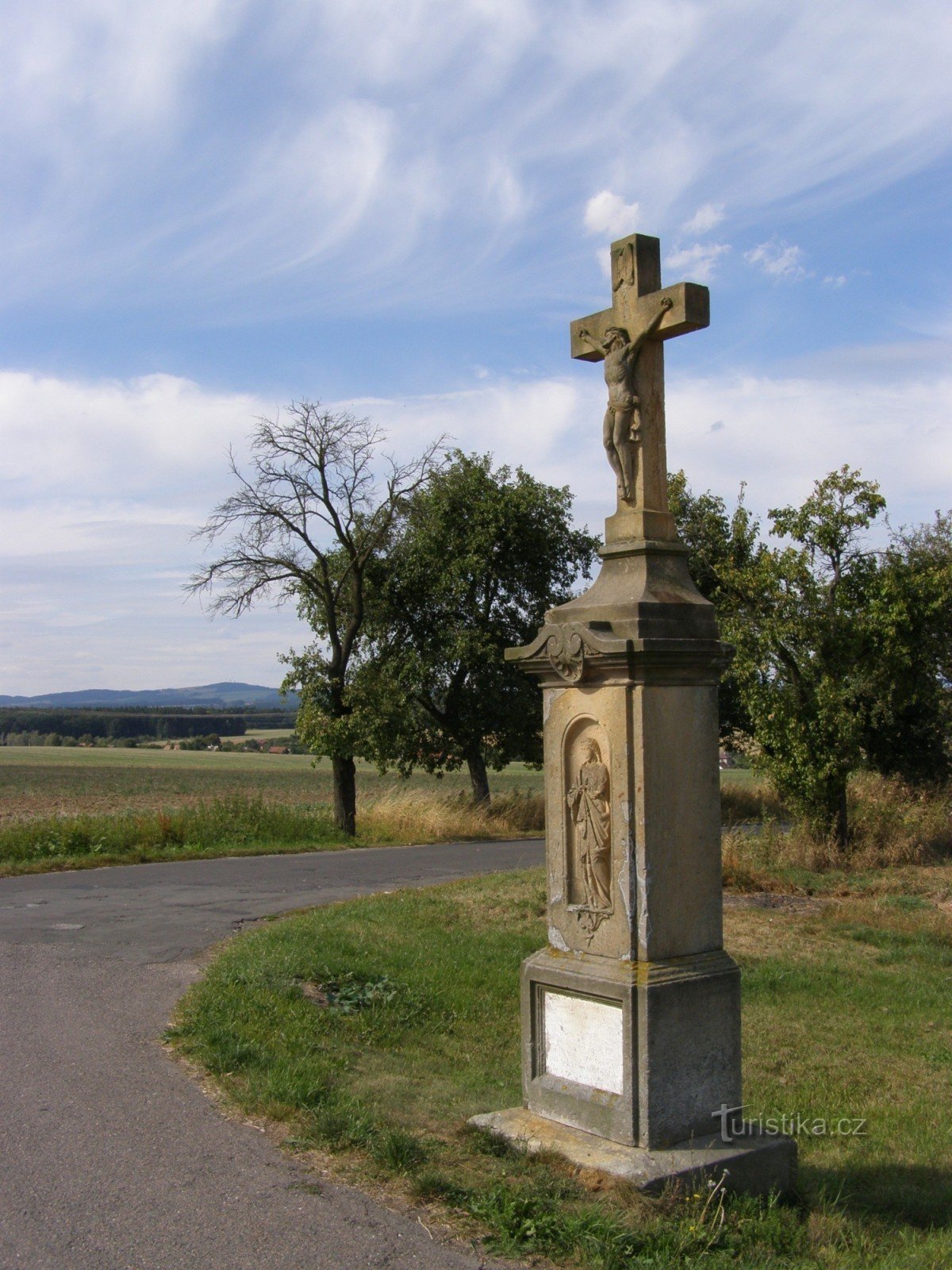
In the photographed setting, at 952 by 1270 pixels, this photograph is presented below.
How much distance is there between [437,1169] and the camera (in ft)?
15.4

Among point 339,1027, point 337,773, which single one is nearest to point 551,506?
point 337,773

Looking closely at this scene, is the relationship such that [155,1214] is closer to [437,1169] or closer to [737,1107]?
[437,1169]

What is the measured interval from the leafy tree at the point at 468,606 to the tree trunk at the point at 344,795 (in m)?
2.58

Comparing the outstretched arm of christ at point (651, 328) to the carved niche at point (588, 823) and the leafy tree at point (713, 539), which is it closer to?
the carved niche at point (588, 823)

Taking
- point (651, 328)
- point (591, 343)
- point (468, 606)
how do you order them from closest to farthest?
point (651, 328), point (591, 343), point (468, 606)

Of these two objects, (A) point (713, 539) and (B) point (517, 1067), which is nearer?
(B) point (517, 1067)

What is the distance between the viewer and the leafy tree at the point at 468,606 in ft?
77.4

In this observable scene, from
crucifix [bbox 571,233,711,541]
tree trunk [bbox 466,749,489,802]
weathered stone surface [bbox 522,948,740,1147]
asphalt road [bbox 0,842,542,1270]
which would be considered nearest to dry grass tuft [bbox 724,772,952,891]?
asphalt road [bbox 0,842,542,1270]

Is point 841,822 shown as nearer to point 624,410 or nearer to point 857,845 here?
point 857,845

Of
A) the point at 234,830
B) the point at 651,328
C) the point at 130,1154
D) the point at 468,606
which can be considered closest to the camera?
the point at 130,1154

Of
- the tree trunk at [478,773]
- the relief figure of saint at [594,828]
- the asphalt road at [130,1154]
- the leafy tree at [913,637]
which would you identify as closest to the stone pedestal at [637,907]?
the relief figure of saint at [594,828]

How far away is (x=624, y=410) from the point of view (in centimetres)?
532

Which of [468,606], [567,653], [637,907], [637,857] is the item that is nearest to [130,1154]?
[637,907]

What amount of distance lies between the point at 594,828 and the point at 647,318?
2.41 meters
